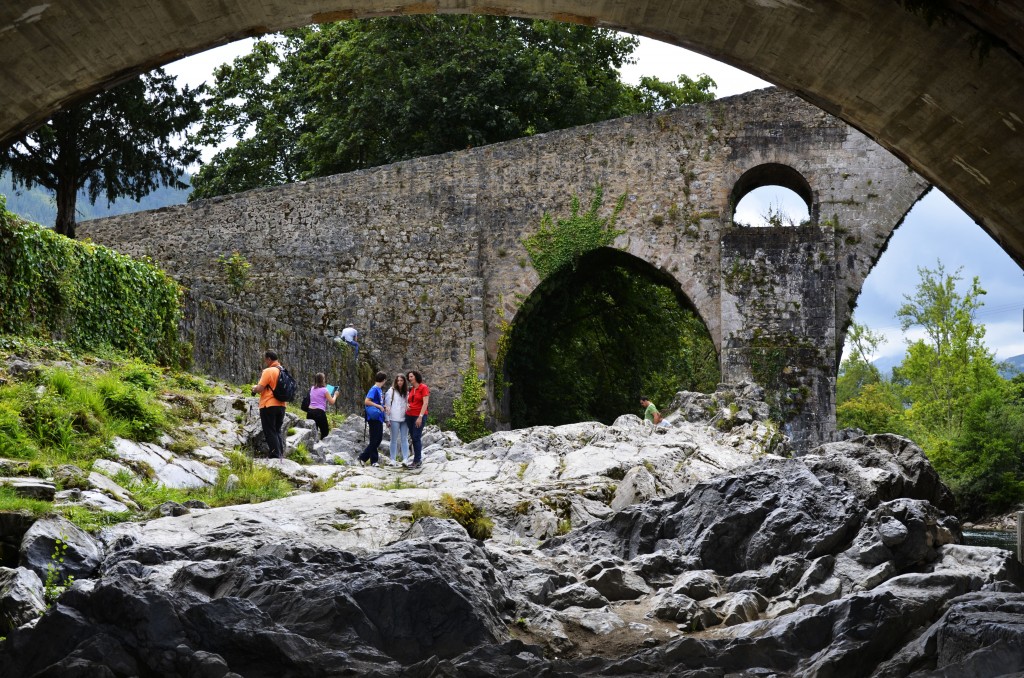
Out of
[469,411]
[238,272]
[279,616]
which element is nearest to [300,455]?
[279,616]

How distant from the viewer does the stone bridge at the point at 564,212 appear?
54.4 feet

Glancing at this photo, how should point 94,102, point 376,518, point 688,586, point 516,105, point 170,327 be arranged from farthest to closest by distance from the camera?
point 516,105
point 94,102
point 170,327
point 376,518
point 688,586

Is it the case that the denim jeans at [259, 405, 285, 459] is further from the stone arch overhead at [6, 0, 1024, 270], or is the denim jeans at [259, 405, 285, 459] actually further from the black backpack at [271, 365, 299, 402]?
the stone arch overhead at [6, 0, 1024, 270]

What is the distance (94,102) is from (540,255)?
10.2m

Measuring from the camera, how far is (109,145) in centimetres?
2217

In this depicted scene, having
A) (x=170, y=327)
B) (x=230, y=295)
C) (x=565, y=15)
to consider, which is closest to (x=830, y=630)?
(x=565, y=15)

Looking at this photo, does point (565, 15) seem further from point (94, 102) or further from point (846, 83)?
point (94, 102)

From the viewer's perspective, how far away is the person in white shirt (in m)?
11.8

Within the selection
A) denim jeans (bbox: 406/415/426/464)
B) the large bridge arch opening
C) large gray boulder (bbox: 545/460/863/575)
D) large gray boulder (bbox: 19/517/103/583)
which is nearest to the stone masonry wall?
the large bridge arch opening

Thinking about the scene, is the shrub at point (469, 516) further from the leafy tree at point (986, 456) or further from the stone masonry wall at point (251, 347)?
the leafy tree at point (986, 456)

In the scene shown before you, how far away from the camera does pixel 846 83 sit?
Answer: 4496 mm

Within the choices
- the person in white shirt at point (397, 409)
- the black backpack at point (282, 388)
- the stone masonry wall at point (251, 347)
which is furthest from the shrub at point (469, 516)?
the stone masonry wall at point (251, 347)

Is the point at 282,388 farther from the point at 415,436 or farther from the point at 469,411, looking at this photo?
the point at 469,411

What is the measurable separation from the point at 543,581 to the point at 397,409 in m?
5.30
